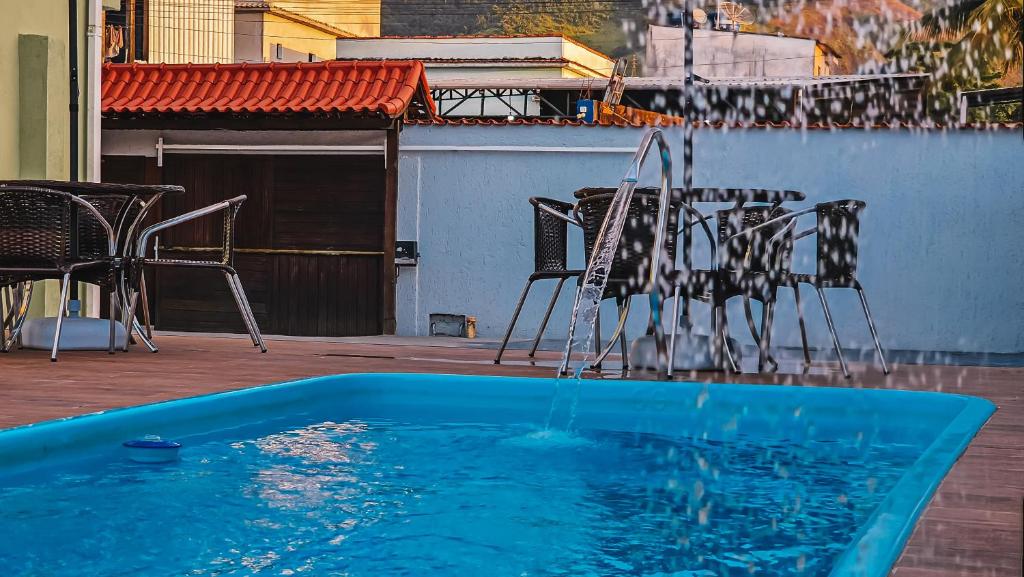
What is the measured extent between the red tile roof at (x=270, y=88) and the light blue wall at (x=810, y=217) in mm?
564

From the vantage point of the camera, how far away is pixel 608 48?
55.2 metres

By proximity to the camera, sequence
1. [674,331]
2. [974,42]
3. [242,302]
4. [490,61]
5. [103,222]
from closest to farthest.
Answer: [674,331] → [103,222] → [242,302] → [974,42] → [490,61]

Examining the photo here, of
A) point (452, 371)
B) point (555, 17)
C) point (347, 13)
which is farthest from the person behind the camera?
point (555, 17)

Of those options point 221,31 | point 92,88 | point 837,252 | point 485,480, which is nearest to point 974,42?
point 221,31

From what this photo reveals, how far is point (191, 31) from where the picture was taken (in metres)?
28.9

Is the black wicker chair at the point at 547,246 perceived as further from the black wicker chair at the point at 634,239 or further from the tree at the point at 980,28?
the tree at the point at 980,28

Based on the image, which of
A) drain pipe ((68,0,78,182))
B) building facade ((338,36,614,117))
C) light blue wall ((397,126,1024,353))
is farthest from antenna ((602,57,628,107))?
drain pipe ((68,0,78,182))

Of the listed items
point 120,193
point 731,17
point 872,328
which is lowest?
point 872,328

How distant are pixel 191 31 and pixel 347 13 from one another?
1006 cm

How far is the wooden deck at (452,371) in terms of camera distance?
90.0 inches

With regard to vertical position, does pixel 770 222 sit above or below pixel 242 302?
above

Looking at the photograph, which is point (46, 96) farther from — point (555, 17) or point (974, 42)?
point (555, 17)

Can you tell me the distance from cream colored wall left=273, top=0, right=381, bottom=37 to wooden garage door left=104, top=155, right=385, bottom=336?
980 inches

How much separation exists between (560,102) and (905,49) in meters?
18.4
